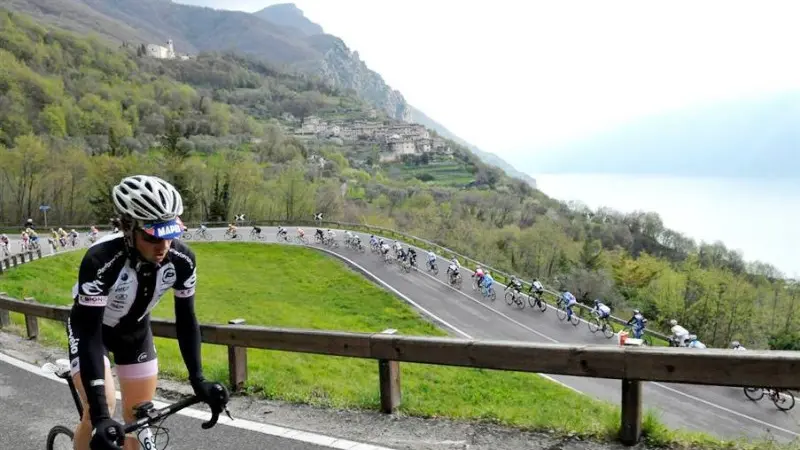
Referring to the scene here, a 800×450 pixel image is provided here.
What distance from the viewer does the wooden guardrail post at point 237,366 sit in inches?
243

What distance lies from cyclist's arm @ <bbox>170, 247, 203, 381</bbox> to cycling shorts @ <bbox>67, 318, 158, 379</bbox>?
0.20 meters

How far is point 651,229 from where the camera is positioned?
103 meters

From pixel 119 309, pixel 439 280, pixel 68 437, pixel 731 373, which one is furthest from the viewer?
pixel 439 280

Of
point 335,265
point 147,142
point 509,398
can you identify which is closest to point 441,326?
point 509,398

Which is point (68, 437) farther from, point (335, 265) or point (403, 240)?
point (403, 240)

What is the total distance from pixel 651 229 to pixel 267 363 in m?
104

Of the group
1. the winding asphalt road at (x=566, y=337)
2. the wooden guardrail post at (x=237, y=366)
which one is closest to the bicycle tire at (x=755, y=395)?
the winding asphalt road at (x=566, y=337)

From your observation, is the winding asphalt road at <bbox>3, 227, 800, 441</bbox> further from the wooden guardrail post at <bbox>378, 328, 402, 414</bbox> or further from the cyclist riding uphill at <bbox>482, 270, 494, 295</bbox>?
the wooden guardrail post at <bbox>378, 328, 402, 414</bbox>

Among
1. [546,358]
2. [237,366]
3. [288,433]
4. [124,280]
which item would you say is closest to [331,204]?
[237,366]

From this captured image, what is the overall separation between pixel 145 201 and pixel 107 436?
3.73 ft

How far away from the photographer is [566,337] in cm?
2658

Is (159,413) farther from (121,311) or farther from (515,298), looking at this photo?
(515,298)

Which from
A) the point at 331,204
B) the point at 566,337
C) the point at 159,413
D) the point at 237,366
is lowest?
the point at 566,337

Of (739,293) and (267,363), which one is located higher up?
(267,363)
